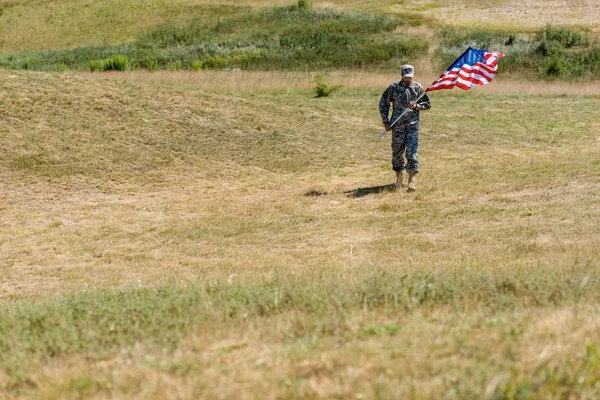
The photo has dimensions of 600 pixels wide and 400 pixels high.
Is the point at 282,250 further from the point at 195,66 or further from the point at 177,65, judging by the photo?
the point at 177,65

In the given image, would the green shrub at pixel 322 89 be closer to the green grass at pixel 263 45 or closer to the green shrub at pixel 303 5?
the green grass at pixel 263 45

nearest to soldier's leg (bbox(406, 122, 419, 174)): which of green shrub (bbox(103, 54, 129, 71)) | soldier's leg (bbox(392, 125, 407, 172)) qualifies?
soldier's leg (bbox(392, 125, 407, 172))

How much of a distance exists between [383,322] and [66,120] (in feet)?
48.0

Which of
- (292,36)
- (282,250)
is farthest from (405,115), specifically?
(292,36)

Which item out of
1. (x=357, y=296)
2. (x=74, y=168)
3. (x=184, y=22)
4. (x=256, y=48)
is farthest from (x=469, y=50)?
(x=184, y=22)

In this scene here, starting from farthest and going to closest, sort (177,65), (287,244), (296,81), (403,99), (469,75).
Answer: (177,65) → (296,81) → (469,75) → (403,99) → (287,244)

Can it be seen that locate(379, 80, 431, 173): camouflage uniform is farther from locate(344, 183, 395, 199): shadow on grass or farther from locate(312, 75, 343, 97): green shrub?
locate(312, 75, 343, 97): green shrub

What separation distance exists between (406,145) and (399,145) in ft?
0.41

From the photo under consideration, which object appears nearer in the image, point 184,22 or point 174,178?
point 174,178

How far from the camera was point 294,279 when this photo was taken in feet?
22.9

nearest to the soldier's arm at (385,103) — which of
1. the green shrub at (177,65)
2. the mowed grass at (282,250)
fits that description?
the mowed grass at (282,250)

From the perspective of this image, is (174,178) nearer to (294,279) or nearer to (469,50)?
(469,50)

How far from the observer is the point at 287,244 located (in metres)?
10.3

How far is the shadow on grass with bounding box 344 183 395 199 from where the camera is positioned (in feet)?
44.6
